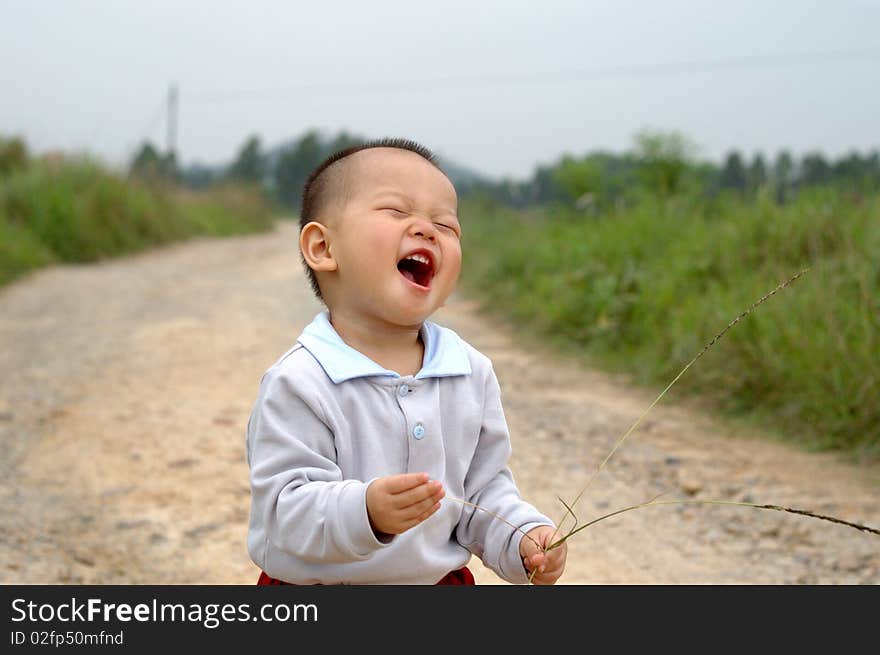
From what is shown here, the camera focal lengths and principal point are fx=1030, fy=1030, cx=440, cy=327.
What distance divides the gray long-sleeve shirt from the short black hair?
0.62 ft

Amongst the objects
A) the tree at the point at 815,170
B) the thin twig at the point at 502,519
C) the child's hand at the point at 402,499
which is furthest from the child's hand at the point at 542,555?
the tree at the point at 815,170

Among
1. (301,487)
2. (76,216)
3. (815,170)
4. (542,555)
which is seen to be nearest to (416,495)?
(301,487)

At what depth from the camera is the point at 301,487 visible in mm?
1602

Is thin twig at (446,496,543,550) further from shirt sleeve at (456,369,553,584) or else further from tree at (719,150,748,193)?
tree at (719,150,748,193)

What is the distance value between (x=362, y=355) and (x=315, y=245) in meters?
0.21

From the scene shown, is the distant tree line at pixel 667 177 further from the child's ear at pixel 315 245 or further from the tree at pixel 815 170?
the child's ear at pixel 315 245

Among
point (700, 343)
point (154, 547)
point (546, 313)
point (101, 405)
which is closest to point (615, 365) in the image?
point (700, 343)

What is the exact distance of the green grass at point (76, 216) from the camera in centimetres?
1018

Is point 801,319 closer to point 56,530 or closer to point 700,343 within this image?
point 700,343

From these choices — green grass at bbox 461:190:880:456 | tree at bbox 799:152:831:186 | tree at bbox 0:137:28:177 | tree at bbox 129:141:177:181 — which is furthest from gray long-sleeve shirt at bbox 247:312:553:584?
tree at bbox 129:141:177:181

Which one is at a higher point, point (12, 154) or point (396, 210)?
point (396, 210)

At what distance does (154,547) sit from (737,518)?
202 cm

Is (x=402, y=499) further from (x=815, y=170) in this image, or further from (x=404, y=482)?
(x=815, y=170)

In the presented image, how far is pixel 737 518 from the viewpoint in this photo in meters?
3.70
